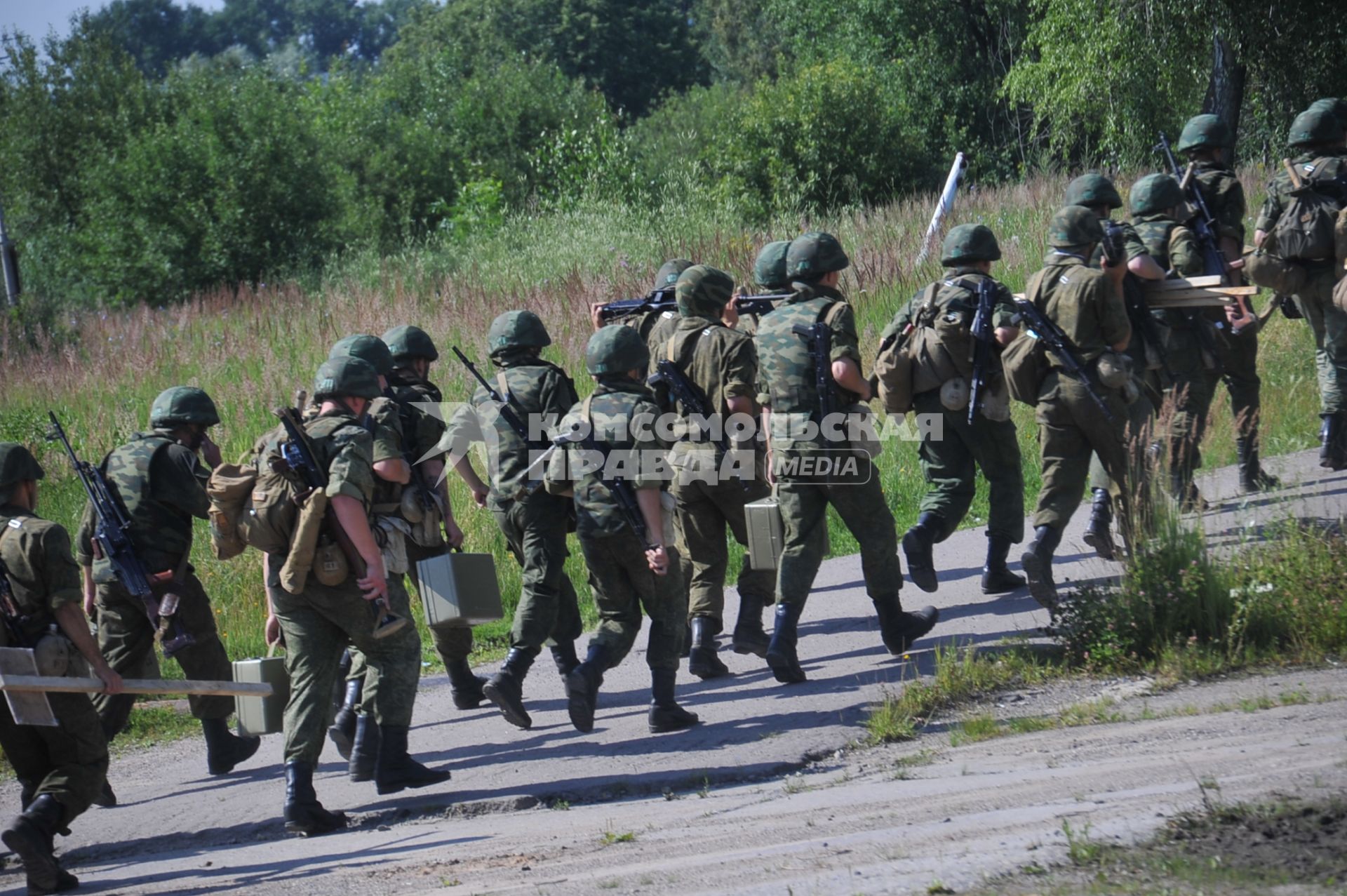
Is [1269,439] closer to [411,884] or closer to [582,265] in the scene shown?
[411,884]

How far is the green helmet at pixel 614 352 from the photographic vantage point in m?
7.09

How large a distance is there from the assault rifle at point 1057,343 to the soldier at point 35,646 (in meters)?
4.91

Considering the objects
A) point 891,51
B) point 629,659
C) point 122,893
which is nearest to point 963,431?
Answer: point 629,659

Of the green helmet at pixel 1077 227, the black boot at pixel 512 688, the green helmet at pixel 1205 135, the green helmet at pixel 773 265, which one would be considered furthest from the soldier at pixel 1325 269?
the black boot at pixel 512 688

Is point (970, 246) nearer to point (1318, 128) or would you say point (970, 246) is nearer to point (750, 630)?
point (750, 630)

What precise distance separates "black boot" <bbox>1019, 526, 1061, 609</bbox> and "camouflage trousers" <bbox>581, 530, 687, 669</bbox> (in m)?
1.84

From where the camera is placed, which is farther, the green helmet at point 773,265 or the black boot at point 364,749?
the green helmet at point 773,265

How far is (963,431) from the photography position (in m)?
8.22

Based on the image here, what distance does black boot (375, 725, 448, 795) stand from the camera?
6633mm

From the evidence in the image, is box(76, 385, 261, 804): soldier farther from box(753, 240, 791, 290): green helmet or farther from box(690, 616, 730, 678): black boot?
box(753, 240, 791, 290): green helmet

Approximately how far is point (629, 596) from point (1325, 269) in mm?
5391

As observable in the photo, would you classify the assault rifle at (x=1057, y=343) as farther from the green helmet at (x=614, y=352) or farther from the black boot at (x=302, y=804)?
the black boot at (x=302, y=804)

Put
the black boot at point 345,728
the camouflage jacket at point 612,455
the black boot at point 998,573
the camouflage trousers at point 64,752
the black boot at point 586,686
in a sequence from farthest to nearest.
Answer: the black boot at point 998,573, the black boot at point 345,728, the black boot at point 586,686, the camouflage jacket at point 612,455, the camouflage trousers at point 64,752

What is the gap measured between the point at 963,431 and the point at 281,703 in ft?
12.7
